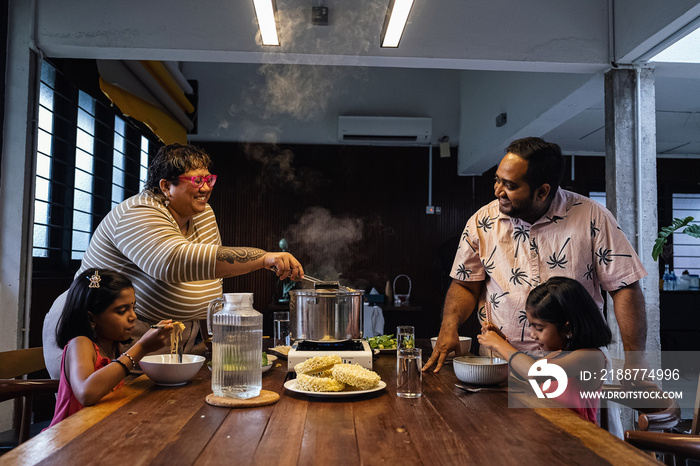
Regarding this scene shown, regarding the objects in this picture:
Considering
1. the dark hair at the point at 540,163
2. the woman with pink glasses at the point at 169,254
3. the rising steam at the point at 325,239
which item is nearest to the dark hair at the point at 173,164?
the woman with pink glasses at the point at 169,254

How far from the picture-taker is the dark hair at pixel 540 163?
6.88ft

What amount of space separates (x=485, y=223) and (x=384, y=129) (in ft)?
15.9

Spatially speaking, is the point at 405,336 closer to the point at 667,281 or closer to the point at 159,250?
the point at 159,250

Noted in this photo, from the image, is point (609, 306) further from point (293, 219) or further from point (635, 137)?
point (293, 219)

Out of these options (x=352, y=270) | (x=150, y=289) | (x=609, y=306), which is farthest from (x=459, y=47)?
(x=352, y=270)

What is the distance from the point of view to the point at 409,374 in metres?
1.60

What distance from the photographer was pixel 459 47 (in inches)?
146

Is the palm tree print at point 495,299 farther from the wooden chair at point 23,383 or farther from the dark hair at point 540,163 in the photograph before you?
the wooden chair at point 23,383

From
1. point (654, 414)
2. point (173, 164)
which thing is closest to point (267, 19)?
point (173, 164)

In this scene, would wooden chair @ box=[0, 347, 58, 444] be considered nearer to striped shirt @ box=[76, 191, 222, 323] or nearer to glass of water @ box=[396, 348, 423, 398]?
striped shirt @ box=[76, 191, 222, 323]

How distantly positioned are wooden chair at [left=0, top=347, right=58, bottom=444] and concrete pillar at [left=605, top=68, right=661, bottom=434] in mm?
3280

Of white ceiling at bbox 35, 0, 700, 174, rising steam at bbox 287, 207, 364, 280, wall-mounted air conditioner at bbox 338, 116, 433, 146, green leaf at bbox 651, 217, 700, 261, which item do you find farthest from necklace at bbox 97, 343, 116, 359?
wall-mounted air conditioner at bbox 338, 116, 433, 146

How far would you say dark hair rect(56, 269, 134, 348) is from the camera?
180cm

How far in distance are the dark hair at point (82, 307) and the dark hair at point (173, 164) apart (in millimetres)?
530
